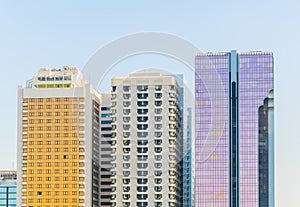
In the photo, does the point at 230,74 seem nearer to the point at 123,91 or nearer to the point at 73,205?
the point at 123,91

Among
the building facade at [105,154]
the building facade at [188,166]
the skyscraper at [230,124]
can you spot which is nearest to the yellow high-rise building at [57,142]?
the building facade at [105,154]

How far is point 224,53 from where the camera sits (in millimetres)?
13836

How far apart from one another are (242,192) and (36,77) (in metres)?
4.58

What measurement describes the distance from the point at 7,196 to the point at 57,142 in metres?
4.33

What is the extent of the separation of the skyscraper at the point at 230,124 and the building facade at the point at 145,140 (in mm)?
1818

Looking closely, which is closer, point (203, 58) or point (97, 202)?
point (97, 202)

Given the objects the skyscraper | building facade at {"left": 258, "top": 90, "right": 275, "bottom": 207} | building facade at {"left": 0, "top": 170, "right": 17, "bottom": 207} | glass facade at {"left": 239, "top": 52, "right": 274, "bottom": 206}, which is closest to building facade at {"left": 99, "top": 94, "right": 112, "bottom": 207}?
the skyscraper

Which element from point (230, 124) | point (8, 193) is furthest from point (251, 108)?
point (8, 193)

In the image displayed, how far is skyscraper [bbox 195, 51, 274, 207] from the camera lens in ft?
43.9

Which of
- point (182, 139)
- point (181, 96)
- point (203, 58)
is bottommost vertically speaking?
point (182, 139)

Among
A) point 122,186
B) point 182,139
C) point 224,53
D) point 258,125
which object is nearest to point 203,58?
point 224,53

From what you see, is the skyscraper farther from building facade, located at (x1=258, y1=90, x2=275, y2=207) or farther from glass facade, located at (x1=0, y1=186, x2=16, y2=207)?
glass facade, located at (x1=0, y1=186, x2=16, y2=207)

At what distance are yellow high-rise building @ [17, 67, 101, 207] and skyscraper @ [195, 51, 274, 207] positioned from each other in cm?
257

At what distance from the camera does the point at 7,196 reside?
15492 mm
